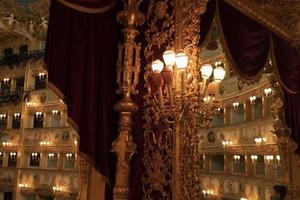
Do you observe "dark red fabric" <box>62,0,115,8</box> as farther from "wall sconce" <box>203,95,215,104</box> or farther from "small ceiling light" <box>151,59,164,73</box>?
"wall sconce" <box>203,95,215,104</box>

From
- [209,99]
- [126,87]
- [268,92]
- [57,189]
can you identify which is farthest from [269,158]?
[57,189]

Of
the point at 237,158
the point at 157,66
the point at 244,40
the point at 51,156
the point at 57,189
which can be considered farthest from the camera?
the point at 51,156

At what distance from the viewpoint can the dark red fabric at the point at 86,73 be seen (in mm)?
3150

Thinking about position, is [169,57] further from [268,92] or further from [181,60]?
[268,92]

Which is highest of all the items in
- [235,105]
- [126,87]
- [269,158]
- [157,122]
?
[235,105]

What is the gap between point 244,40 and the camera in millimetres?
4867

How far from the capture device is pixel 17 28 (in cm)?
1223

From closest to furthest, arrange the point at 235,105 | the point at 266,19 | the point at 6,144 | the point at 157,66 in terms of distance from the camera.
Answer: the point at 157,66
the point at 266,19
the point at 235,105
the point at 6,144

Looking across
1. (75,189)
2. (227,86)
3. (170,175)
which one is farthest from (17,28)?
(170,175)

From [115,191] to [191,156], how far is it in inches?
39.2

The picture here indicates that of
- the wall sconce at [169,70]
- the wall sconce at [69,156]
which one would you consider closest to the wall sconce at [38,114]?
the wall sconce at [69,156]

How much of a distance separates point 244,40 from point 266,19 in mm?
881

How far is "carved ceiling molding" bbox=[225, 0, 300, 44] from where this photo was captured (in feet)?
16.2

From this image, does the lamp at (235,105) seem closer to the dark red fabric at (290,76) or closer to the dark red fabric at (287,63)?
the dark red fabric at (290,76)
